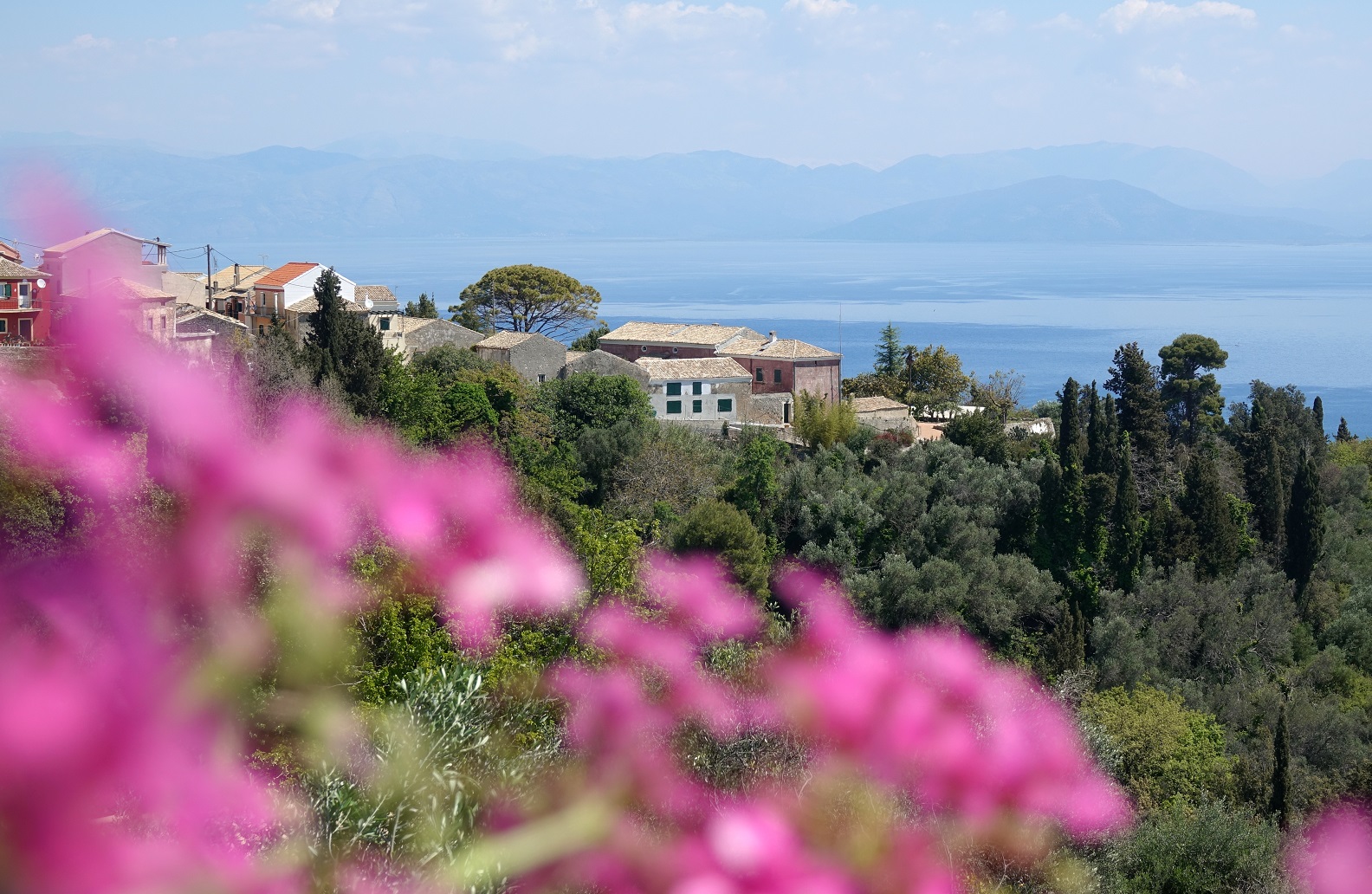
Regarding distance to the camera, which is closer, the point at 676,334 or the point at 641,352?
the point at 641,352

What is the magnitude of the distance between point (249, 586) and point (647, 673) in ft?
29.2

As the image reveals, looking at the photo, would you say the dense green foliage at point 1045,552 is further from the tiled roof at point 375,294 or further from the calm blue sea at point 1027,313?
the calm blue sea at point 1027,313

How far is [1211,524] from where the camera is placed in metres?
25.5

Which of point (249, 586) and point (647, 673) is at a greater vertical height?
point (249, 586)

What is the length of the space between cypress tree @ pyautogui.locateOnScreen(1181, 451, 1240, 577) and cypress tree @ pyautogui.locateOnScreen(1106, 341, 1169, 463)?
4.27 metres

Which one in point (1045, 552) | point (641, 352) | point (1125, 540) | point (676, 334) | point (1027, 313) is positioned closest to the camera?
point (1125, 540)

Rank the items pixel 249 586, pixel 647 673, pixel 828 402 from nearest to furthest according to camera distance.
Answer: pixel 249 586 < pixel 647 673 < pixel 828 402

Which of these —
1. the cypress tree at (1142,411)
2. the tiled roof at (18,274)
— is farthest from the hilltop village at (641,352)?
the tiled roof at (18,274)

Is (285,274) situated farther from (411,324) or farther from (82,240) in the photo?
(82,240)

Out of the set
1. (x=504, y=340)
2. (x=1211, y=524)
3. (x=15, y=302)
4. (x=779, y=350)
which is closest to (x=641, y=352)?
(x=779, y=350)

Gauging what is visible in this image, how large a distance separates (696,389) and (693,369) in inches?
29.5

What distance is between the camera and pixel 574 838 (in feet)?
22.7

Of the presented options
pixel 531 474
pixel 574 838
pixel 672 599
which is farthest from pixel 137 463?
pixel 531 474

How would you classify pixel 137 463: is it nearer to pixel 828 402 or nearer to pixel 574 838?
pixel 574 838
